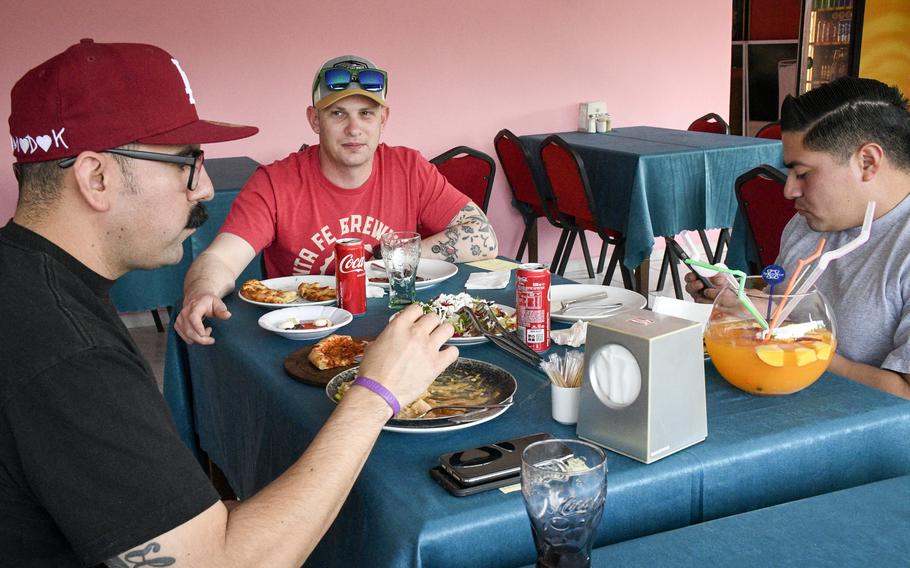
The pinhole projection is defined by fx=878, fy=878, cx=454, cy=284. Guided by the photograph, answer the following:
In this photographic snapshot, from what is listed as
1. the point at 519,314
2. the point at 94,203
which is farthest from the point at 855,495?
the point at 94,203

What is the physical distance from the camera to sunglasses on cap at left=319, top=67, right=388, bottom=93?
8.11ft

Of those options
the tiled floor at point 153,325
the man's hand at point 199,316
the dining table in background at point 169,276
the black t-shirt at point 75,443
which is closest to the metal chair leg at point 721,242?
the tiled floor at point 153,325

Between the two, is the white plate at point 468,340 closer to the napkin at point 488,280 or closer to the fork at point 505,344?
the fork at point 505,344

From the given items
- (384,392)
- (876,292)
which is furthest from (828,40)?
(384,392)

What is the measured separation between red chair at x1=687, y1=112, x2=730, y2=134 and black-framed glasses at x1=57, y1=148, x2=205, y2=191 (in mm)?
4770

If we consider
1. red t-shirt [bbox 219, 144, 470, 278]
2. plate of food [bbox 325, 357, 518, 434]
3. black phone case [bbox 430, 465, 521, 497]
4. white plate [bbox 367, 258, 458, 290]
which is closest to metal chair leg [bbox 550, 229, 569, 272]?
red t-shirt [bbox 219, 144, 470, 278]

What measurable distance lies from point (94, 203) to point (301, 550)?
51cm

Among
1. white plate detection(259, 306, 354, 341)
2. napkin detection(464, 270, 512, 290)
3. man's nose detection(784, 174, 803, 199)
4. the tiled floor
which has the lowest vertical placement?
the tiled floor

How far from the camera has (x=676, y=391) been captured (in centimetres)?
119

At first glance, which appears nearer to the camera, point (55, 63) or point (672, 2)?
point (55, 63)

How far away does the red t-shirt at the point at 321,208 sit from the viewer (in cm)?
247

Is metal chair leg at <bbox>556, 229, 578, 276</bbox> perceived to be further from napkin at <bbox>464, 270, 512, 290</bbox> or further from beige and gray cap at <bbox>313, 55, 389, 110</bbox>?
napkin at <bbox>464, 270, 512, 290</bbox>

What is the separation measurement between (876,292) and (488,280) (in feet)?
2.87

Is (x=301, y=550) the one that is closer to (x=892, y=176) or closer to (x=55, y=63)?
(x=55, y=63)
